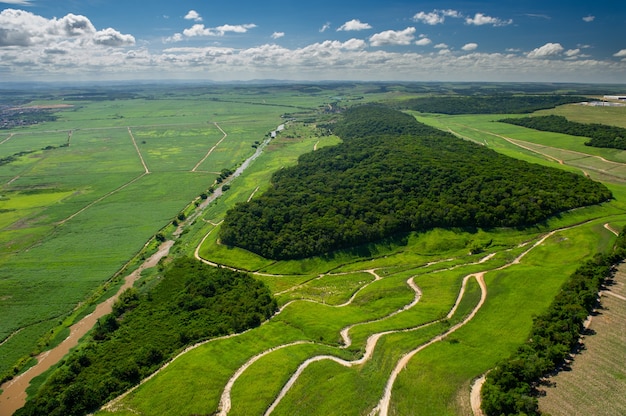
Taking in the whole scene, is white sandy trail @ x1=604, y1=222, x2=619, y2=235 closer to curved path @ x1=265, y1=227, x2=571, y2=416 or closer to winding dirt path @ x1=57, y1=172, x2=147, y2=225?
curved path @ x1=265, y1=227, x2=571, y2=416

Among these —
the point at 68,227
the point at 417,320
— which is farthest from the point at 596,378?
the point at 68,227

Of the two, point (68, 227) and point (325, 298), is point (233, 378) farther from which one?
point (68, 227)

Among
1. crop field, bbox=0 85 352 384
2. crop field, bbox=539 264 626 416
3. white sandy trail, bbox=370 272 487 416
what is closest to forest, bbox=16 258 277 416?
crop field, bbox=0 85 352 384

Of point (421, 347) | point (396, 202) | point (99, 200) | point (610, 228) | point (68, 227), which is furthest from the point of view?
point (99, 200)

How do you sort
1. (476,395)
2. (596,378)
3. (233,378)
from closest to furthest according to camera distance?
(476,395), (596,378), (233,378)

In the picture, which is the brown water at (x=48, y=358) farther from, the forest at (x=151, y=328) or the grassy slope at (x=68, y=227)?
the grassy slope at (x=68, y=227)

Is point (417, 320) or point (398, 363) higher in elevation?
point (398, 363)
